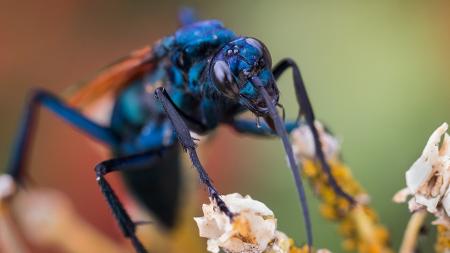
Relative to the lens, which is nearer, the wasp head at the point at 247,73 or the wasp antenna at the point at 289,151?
the wasp antenna at the point at 289,151

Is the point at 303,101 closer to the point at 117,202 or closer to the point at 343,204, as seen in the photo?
the point at 343,204

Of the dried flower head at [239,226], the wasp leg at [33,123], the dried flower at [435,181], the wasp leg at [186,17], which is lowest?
the dried flower head at [239,226]

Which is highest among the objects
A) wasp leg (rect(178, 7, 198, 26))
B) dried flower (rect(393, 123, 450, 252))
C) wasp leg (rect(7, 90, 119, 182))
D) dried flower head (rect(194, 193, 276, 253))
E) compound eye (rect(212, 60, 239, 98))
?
wasp leg (rect(178, 7, 198, 26))

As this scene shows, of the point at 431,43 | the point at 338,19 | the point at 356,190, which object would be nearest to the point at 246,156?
A: the point at 338,19

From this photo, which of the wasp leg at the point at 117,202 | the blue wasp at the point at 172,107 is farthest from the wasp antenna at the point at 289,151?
the wasp leg at the point at 117,202

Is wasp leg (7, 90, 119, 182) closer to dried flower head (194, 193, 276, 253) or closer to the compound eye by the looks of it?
the compound eye

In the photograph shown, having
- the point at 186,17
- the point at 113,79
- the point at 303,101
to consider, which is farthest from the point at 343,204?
the point at 186,17

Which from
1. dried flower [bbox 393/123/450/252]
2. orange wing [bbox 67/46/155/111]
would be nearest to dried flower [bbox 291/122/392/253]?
dried flower [bbox 393/123/450/252]

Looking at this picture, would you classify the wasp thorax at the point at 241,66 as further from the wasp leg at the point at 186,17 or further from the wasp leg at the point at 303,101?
the wasp leg at the point at 186,17
